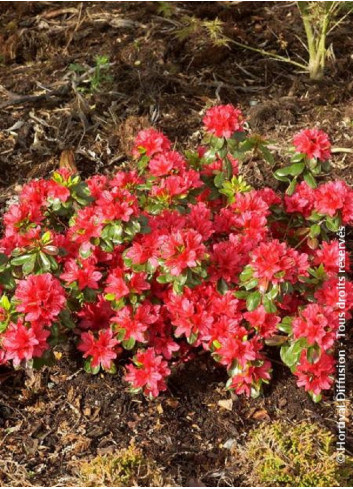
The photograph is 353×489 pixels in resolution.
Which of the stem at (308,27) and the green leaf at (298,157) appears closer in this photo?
the green leaf at (298,157)

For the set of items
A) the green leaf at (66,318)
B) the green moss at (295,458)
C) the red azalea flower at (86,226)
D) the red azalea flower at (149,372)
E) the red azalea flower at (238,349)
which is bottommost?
the green moss at (295,458)

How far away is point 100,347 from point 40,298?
0.45 meters

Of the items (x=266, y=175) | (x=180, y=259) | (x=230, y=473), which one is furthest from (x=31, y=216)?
(x=266, y=175)

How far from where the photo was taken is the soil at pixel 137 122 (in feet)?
10.6

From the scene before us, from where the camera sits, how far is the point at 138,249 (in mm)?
2994

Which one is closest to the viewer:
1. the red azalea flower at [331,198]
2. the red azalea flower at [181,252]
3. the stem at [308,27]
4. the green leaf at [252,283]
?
the red azalea flower at [181,252]

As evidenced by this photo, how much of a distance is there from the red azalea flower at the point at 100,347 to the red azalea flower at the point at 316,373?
0.80 m

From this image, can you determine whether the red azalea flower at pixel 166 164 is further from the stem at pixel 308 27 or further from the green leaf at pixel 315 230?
the stem at pixel 308 27

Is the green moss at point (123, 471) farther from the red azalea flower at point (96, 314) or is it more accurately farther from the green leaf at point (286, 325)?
the green leaf at point (286, 325)

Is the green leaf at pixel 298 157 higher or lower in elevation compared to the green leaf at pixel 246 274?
higher

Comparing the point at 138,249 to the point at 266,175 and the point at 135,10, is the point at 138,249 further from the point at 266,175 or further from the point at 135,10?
the point at 135,10

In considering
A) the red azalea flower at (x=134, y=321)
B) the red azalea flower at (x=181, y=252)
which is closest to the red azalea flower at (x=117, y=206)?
the red azalea flower at (x=181, y=252)

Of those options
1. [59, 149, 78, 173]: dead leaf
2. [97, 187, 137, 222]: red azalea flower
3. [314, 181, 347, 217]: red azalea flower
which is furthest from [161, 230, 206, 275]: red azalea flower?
[59, 149, 78, 173]: dead leaf

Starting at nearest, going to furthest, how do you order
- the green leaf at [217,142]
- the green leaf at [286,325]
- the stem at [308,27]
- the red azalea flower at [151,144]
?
1. the green leaf at [286,325]
2. the green leaf at [217,142]
3. the red azalea flower at [151,144]
4. the stem at [308,27]
